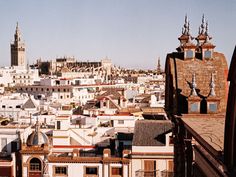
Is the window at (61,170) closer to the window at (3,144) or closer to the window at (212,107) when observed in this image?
the window at (3,144)

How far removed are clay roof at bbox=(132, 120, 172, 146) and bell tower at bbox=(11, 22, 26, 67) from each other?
424 feet

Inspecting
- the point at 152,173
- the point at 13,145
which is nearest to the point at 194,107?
the point at 152,173

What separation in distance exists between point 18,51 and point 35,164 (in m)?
131

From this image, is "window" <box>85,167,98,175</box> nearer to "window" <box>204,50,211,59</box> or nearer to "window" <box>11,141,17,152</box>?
"window" <box>11,141,17,152</box>

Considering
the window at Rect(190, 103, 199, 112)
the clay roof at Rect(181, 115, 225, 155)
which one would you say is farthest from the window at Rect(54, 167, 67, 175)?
the clay roof at Rect(181, 115, 225, 155)

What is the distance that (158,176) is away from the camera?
20.8 meters

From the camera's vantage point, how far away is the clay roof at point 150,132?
21.3m

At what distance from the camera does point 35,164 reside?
22.5 metres

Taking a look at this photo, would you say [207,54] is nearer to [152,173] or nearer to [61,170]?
[152,173]

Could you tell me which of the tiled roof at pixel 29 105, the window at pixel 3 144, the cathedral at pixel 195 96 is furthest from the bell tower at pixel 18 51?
the cathedral at pixel 195 96

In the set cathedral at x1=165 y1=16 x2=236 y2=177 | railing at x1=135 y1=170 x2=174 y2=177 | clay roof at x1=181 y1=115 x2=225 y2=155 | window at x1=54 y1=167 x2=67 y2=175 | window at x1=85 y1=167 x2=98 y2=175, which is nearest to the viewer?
clay roof at x1=181 y1=115 x2=225 y2=155

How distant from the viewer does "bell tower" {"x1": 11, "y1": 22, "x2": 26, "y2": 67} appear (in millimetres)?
147500

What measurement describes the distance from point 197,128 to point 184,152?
1.77 metres

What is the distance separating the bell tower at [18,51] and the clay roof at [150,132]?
129213mm
